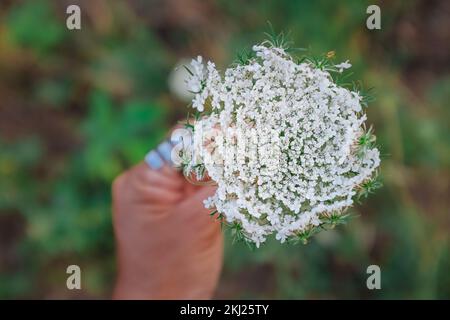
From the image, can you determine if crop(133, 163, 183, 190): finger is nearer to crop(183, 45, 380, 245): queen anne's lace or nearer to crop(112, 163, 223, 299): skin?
crop(112, 163, 223, 299): skin

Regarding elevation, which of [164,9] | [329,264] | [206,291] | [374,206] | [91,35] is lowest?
[206,291]

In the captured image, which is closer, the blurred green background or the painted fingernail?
the painted fingernail

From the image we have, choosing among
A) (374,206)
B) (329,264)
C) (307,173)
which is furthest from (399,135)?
(307,173)

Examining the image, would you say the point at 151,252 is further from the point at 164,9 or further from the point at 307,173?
the point at 164,9

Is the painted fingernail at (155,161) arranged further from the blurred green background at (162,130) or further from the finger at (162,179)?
the blurred green background at (162,130)

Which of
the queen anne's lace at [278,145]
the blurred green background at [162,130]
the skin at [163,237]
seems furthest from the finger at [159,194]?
the blurred green background at [162,130]

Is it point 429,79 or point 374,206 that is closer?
point 374,206

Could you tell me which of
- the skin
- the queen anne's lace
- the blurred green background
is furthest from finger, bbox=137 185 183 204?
the blurred green background
